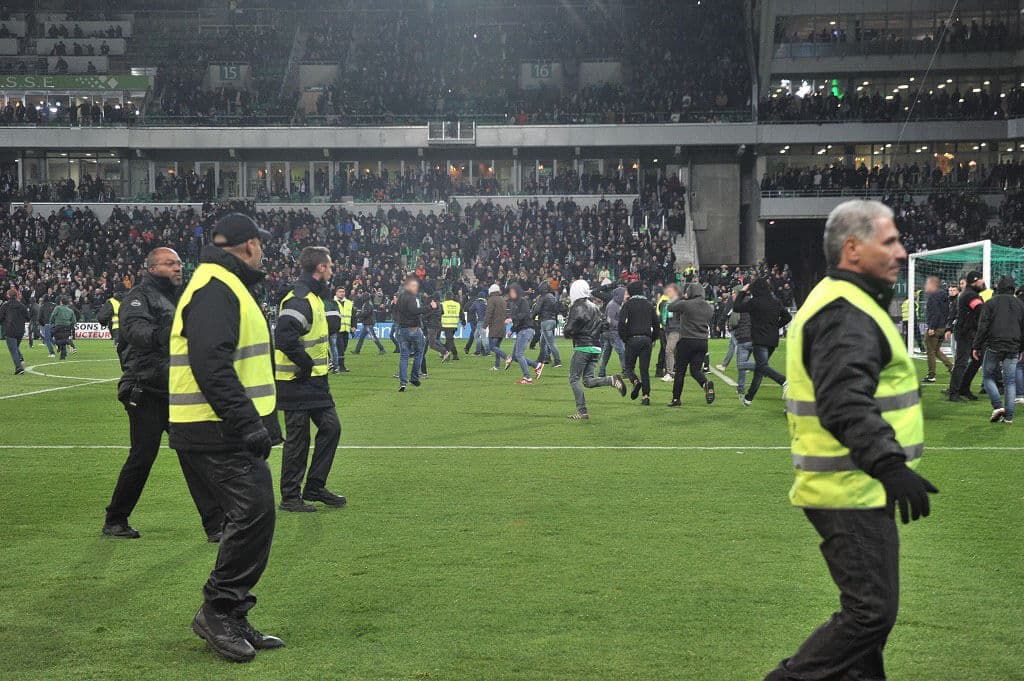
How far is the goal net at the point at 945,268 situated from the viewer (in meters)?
26.3

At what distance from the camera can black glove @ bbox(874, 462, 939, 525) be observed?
137 inches

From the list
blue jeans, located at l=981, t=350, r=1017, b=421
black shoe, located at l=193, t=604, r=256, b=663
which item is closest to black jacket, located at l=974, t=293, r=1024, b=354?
blue jeans, located at l=981, t=350, r=1017, b=421

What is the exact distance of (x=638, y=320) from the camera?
58.4ft

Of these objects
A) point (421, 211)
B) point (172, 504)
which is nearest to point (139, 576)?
point (172, 504)

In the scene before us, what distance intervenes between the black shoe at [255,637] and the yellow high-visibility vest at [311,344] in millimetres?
3692

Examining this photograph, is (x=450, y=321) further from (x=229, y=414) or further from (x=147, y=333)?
(x=229, y=414)

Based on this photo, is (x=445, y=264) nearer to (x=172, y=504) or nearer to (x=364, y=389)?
(x=364, y=389)

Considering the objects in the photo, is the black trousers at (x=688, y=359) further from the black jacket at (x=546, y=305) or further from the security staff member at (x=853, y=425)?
the security staff member at (x=853, y=425)

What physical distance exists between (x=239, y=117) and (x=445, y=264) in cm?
1679

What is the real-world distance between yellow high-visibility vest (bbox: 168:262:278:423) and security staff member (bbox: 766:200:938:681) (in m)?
2.88

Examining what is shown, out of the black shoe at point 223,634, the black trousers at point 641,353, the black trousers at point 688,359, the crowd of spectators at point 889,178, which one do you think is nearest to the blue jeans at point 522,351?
the black trousers at point 641,353

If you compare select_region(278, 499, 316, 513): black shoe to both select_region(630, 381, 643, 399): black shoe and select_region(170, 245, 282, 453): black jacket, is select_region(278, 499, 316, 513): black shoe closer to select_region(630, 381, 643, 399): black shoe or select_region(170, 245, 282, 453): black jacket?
select_region(170, 245, 282, 453): black jacket

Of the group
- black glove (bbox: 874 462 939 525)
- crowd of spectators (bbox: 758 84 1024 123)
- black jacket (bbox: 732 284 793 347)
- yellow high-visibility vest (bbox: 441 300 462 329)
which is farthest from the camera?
crowd of spectators (bbox: 758 84 1024 123)

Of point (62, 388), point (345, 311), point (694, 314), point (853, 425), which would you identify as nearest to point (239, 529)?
point (853, 425)
